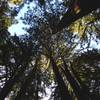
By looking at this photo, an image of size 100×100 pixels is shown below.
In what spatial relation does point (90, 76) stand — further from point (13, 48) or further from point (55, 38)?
point (13, 48)

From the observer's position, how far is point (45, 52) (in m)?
20.4

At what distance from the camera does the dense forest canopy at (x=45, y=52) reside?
719 inches

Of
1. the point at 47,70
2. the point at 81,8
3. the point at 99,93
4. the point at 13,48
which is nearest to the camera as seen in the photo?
the point at 81,8

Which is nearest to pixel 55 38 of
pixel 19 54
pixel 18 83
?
pixel 19 54

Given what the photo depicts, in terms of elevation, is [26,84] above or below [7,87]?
above

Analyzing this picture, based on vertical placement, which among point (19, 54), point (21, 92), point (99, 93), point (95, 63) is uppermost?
point (19, 54)

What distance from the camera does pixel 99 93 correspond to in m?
17.3

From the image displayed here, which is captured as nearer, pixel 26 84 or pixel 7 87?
pixel 7 87

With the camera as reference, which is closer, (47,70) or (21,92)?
(21,92)

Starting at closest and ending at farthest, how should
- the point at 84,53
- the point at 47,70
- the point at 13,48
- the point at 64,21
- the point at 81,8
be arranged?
the point at 81,8 → the point at 64,21 → the point at 13,48 → the point at 84,53 → the point at 47,70

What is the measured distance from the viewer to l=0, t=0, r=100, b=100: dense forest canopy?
59.9 feet

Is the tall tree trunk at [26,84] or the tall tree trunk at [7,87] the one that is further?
the tall tree trunk at [26,84]

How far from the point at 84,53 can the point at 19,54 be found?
209 inches

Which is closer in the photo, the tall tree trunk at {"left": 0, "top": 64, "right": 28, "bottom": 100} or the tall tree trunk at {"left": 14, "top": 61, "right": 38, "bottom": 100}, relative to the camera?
the tall tree trunk at {"left": 0, "top": 64, "right": 28, "bottom": 100}
